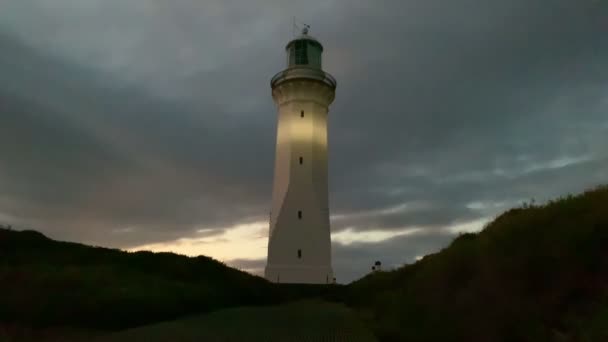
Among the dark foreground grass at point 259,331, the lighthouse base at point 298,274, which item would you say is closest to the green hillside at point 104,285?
the dark foreground grass at point 259,331

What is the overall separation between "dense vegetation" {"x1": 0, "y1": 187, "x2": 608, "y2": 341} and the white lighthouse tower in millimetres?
9075

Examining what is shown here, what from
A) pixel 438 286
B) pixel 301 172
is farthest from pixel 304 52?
pixel 438 286

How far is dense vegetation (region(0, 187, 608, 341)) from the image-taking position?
5.57 metres

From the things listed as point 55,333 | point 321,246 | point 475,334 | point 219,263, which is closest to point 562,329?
point 475,334

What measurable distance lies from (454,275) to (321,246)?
18224 mm

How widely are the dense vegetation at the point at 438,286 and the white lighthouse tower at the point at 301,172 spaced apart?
9.08 metres

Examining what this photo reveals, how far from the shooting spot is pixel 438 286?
8.84m

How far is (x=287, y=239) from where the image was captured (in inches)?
1043

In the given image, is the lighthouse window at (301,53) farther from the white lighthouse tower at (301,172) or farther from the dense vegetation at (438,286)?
the dense vegetation at (438,286)

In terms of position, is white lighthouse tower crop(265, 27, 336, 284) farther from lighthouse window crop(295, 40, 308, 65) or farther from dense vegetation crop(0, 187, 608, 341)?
dense vegetation crop(0, 187, 608, 341)

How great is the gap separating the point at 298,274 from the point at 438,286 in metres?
17.7

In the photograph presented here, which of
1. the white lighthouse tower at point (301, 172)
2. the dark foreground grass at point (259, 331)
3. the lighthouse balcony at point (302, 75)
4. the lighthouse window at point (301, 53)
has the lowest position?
the dark foreground grass at point (259, 331)

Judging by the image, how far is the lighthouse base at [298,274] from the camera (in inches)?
1008

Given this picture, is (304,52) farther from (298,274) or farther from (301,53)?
(298,274)
